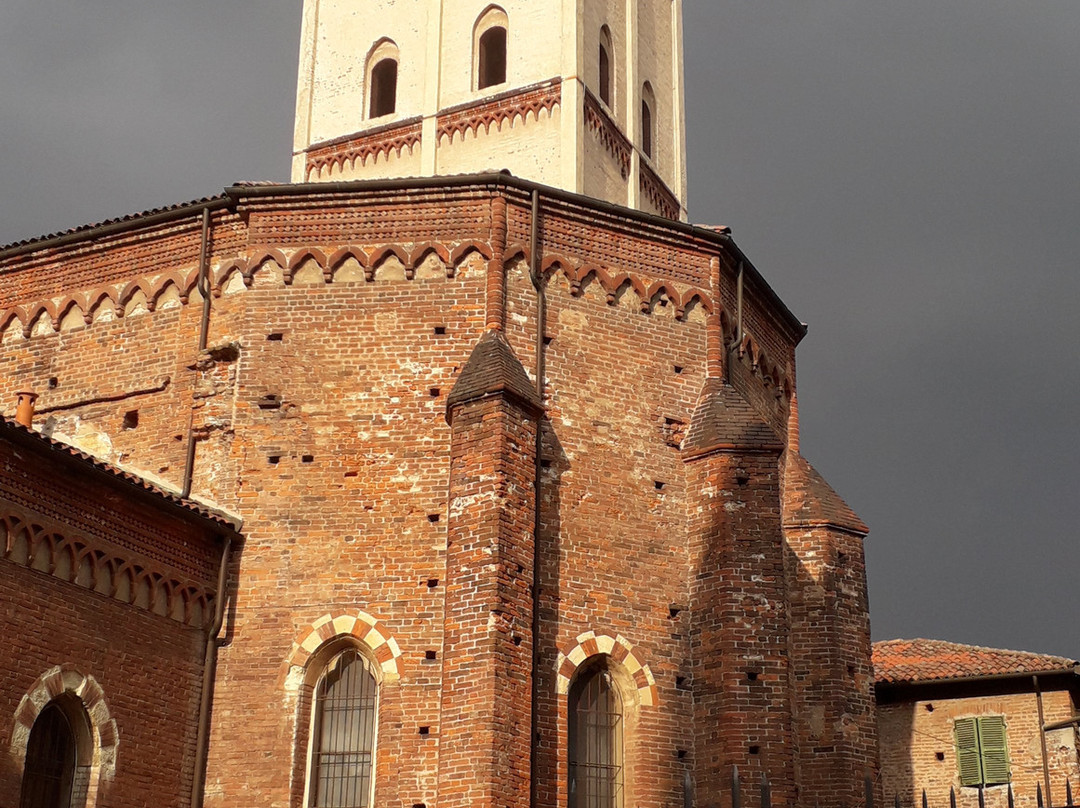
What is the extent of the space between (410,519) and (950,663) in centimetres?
1196

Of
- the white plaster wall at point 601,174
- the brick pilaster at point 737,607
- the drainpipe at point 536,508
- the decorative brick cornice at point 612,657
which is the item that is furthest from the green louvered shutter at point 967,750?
the drainpipe at point 536,508

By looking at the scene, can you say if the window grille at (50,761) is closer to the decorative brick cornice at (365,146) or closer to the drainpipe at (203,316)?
the drainpipe at (203,316)

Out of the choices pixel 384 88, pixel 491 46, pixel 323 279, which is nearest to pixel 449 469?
pixel 323 279

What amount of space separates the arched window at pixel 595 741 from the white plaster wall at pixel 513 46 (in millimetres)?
10814

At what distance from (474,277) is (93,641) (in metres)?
5.98

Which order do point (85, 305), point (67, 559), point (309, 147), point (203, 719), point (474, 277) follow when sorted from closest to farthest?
1. point (67, 559)
2. point (203, 719)
3. point (474, 277)
4. point (85, 305)
5. point (309, 147)

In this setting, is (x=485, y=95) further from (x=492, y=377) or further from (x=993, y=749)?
(x=993, y=749)

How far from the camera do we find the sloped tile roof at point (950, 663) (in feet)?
76.2

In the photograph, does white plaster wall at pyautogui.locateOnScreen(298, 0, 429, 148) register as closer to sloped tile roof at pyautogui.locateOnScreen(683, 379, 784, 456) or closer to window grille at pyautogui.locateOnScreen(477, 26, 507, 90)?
window grille at pyautogui.locateOnScreen(477, 26, 507, 90)

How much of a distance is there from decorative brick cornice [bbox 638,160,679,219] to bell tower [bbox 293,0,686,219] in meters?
0.04

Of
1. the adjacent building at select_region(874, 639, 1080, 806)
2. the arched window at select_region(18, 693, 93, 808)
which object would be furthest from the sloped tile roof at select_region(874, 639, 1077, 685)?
the arched window at select_region(18, 693, 93, 808)

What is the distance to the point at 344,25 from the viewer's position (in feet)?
81.7

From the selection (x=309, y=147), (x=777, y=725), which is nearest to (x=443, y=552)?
(x=777, y=725)

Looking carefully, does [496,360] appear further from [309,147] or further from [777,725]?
[309,147]
